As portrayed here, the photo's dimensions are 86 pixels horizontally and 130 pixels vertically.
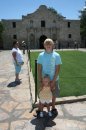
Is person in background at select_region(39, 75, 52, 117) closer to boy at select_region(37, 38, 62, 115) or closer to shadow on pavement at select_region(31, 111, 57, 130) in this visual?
boy at select_region(37, 38, 62, 115)

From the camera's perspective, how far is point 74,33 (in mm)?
62875

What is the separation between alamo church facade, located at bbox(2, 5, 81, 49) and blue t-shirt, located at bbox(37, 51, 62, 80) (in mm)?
54152

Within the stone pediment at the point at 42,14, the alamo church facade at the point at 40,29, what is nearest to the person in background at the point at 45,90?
the alamo church facade at the point at 40,29

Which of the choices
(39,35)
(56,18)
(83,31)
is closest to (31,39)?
(39,35)

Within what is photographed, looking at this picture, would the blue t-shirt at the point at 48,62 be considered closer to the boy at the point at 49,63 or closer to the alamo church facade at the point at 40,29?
the boy at the point at 49,63

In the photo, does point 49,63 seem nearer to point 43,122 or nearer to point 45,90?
point 45,90

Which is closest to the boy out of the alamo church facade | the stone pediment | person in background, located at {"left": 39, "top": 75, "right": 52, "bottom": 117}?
person in background, located at {"left": 39, "top": 75, "right": 52, "bottom": 117}

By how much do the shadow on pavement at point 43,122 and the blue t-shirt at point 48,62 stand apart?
3.30 feet

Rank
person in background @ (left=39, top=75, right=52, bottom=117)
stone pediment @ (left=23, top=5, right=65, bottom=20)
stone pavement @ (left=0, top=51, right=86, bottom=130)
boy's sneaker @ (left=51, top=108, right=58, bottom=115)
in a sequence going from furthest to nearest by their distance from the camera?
stone pediment @ (left=23, top=5, right=65, bottom=20)
boy's sneaker @ (left=51, top=108, right=58, bottom=115)
person in background @ (left=39, top=75, right=52, bottom=117)
stone pavement @ (left=0, top=51, right=86, bottom=130)

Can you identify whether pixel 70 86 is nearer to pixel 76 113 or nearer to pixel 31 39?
pixel 76 113

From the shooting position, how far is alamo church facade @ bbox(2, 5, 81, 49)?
61.0 m

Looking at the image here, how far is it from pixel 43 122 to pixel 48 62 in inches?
54.2

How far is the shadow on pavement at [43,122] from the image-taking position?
600cm

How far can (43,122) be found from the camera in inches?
245
